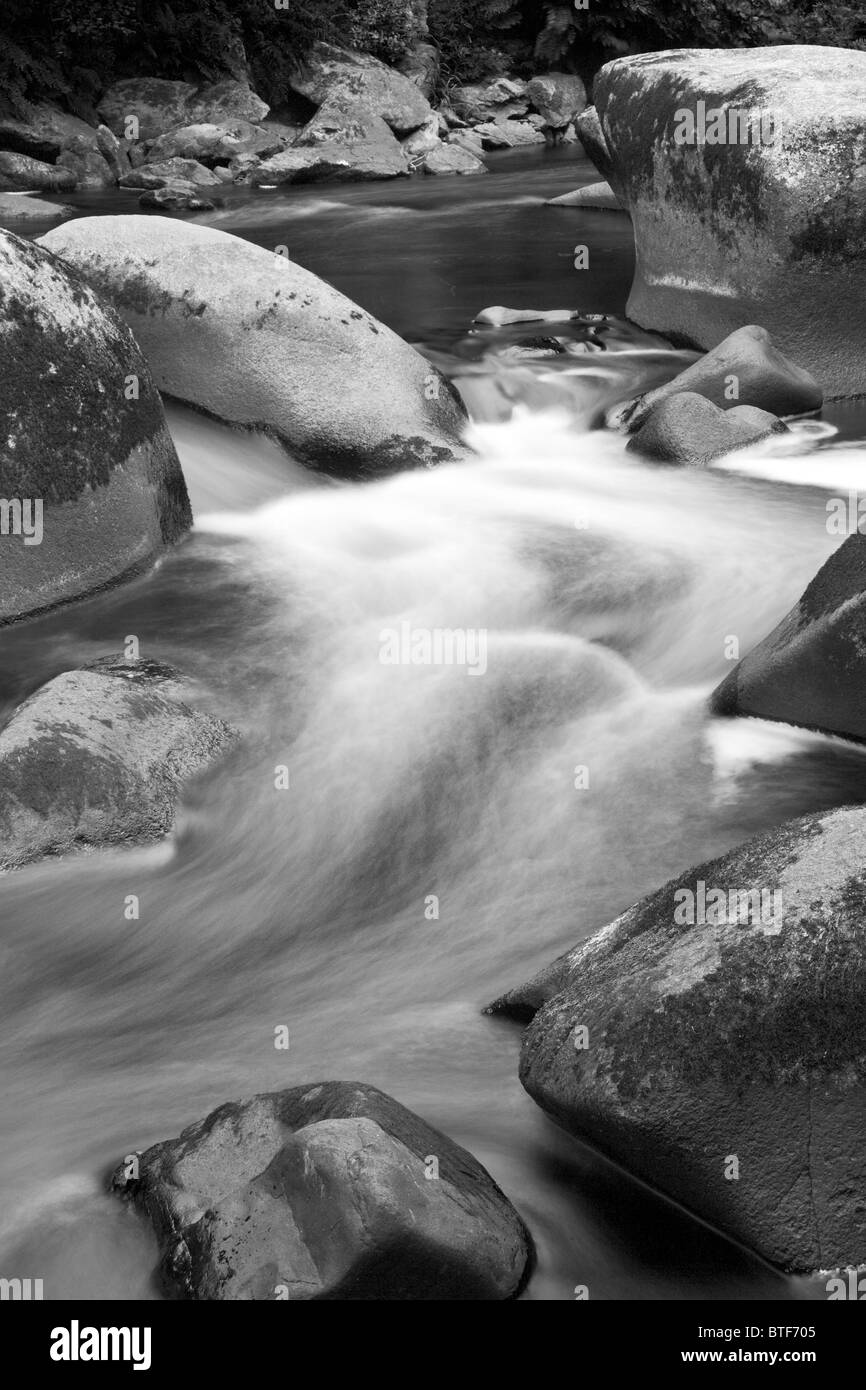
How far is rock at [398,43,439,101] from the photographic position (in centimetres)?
2553

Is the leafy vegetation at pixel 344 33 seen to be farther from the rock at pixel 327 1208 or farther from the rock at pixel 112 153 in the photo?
the rock at pixel 327 1208

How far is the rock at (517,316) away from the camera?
1030 cm

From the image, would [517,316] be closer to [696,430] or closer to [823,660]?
[696,430]

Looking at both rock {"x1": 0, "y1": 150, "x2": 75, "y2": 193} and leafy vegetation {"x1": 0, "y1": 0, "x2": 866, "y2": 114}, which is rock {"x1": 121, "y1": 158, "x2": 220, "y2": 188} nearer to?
A: rock {"x1": 0, "y1": 150, "x2": 75, "y2": 193}

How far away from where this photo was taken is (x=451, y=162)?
20.5 meters

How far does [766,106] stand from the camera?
28.8 ft

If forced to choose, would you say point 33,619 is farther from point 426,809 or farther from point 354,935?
point 354,935

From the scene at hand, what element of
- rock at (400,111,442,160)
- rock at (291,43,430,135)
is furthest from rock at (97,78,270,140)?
rock at (400,111,442,160)

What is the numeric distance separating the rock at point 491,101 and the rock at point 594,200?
406 inches

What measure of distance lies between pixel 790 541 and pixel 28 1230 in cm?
503

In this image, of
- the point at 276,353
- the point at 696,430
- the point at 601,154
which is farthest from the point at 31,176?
the point at 696,430

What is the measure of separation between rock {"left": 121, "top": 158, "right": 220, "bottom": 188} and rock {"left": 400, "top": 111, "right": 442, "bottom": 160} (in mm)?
3373

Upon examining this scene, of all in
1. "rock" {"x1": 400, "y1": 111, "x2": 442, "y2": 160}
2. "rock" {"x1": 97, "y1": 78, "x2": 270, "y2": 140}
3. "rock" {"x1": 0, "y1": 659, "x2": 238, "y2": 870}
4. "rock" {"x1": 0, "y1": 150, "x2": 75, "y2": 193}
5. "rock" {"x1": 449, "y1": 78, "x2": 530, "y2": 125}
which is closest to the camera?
"rock" {"x1": 0, "y1": 659, "x2": 238, "y2": 870}

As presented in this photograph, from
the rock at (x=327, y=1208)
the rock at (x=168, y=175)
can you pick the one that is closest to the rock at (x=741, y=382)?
the rock at (x=327, y=1208)
